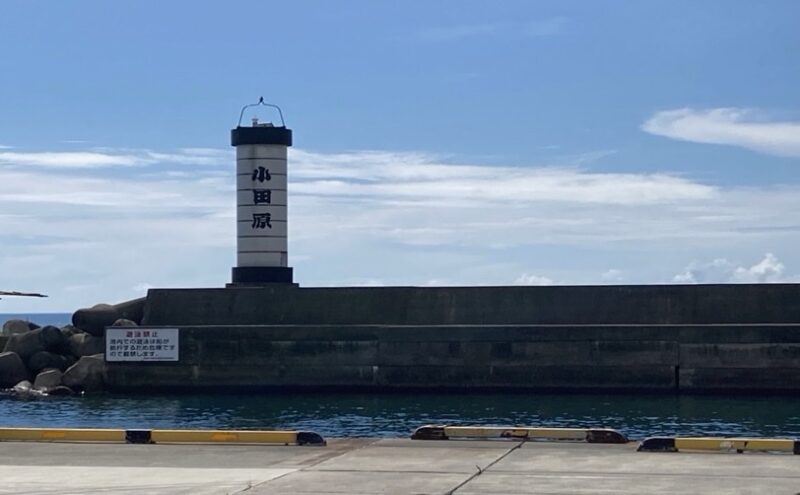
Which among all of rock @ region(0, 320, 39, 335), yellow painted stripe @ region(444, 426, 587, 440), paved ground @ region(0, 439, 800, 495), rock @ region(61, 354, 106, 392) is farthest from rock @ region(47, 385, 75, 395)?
yellow painted stripe @ region(444, 426, 587, 440)

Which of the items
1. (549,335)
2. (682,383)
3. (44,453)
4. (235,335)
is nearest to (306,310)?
(235,335)

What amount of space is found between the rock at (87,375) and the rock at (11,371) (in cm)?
158

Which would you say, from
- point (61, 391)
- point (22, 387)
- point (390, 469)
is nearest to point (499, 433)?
point (390, 469)

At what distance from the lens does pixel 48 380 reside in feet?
102

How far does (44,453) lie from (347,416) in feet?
37.9

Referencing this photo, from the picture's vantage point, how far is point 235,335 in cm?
3005

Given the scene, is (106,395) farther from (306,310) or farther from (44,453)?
(44,453)

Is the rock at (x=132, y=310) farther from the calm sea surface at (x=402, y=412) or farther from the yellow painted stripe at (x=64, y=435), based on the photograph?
the yellow painted stripe at (x=64, y=435)

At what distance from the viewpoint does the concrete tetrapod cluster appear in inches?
1222

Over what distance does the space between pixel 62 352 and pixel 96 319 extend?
121 cm

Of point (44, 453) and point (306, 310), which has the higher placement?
point (306, 310)

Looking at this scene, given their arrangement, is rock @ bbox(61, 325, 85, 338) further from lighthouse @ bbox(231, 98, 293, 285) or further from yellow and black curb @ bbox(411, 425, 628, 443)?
yellow and black curb @ bbox(411, 425, 628, 443)

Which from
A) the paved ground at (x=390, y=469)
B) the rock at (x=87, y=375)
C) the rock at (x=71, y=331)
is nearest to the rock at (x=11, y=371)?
the rock at (x=87, y=375)

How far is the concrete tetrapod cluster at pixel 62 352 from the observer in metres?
31.0
